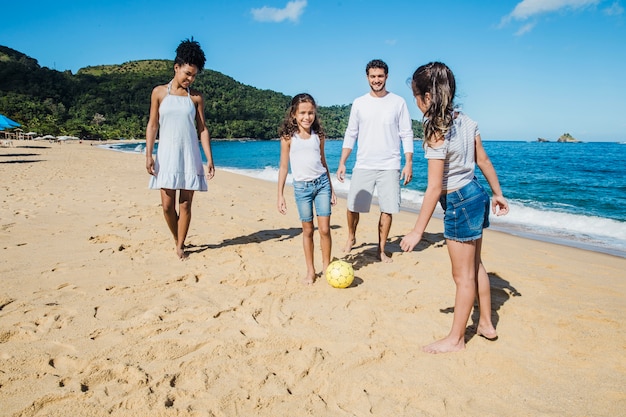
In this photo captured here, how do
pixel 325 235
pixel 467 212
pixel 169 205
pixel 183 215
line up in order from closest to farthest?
pixel 467 212
pixel 325 235
pixel 169 205
pixel 183 215

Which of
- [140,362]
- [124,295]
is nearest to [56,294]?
[124,295]

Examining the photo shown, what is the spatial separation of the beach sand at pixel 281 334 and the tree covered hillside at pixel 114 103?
2365 inches

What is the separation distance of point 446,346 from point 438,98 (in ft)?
5.80

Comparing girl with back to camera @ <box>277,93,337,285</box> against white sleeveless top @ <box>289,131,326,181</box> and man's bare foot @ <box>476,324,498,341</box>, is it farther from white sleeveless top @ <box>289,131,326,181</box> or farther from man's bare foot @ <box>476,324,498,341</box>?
man's bare foot @ <box>476,324,498,341</box>

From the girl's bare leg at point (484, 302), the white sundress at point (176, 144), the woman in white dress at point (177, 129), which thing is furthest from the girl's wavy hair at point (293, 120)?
the girl's bare leg at point (484, 302)

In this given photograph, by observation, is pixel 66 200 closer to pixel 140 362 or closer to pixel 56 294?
pixel 56 294

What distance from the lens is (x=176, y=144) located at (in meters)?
4.57

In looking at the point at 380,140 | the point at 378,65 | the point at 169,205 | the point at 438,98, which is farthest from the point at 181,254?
the point at 438,98

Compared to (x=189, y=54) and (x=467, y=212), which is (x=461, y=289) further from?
(x=189, y=54)

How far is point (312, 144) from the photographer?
403cm

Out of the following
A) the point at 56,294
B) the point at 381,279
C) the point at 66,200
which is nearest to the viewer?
the point at 56,294

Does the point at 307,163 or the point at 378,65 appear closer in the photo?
the point at 307,163

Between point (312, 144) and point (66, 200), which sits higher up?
point (312, 144)

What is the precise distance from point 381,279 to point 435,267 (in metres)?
0.87
